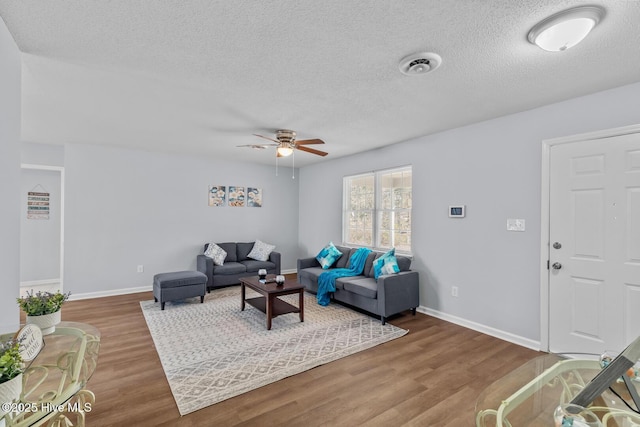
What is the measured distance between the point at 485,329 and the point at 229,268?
4.15m

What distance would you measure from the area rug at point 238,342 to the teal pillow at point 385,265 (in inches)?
26.1

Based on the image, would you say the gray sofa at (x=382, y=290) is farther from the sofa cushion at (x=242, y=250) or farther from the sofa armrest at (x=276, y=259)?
the sofa cushion at (x=242, y=250)

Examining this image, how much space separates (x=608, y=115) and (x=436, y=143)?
1.76m

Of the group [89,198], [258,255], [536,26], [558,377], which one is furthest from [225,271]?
[536,26]

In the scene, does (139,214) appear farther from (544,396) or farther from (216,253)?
(544,396)

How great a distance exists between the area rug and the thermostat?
163 centimetres

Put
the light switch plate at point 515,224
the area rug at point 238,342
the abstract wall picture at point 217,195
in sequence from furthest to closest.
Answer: the abstract wall picture at point 217,195, the light switch plate at point 515,224, the area rug at point 238,342

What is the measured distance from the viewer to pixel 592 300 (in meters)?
2.72

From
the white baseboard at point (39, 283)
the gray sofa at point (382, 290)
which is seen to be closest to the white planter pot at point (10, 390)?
the gray sofa at point (382, 290)

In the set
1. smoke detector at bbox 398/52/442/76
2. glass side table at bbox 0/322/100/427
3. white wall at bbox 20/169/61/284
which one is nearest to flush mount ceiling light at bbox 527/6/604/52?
smoke detector at bbox 398/52/442/76

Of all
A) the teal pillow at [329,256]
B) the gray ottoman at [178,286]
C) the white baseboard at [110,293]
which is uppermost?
the teal pillow at [329,256]

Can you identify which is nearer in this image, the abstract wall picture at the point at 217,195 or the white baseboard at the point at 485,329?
the white baseboard at the point at 485,329

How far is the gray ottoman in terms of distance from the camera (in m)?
4.18

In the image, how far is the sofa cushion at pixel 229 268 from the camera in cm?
534
